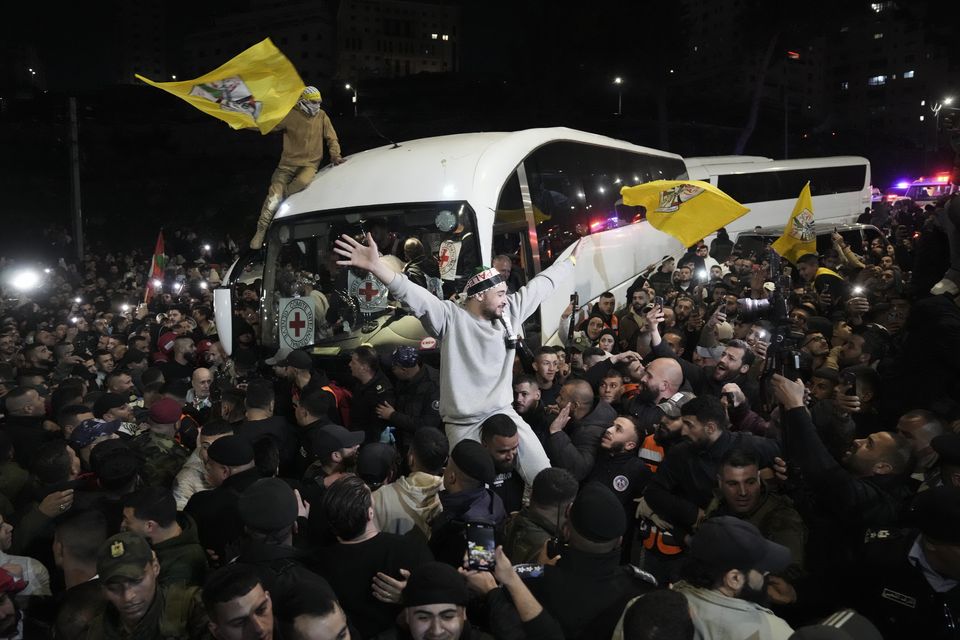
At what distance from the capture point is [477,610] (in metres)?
3.12

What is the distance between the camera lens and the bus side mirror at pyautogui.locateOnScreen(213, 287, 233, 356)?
856cm

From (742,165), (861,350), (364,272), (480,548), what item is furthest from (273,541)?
(742,165)

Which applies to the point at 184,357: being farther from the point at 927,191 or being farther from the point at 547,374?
the point at 927,191

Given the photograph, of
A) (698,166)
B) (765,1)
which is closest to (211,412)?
(698,166)

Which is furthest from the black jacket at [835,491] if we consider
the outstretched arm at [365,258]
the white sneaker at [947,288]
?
the outstretched arm at [365,258]

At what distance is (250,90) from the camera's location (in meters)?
8.03

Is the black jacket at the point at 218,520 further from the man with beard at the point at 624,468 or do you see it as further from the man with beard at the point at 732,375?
the man with beard at the point at 732,375

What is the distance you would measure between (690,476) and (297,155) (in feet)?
21.4

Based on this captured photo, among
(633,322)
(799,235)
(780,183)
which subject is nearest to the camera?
(633,322)

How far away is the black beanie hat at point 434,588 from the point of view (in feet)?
8.48

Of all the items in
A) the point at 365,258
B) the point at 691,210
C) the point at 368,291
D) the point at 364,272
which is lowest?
the point at 368,291

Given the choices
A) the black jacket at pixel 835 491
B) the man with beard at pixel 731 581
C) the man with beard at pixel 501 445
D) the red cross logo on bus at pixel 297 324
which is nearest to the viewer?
the man with beard at pixel 731 581

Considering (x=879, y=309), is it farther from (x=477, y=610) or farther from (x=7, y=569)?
(x=7, y=569)

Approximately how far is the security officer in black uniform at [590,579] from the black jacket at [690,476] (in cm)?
109
